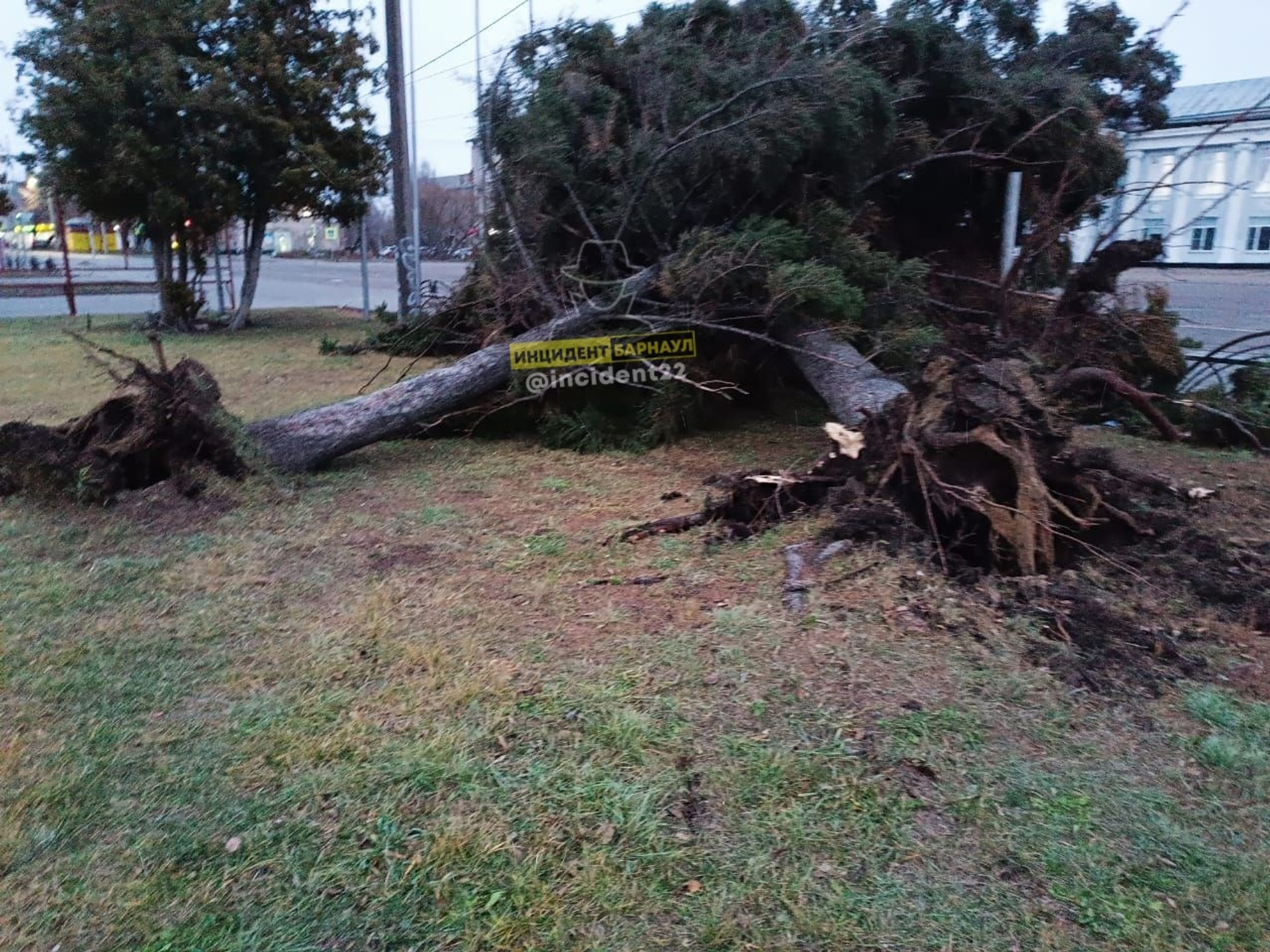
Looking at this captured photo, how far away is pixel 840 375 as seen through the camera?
6988mm

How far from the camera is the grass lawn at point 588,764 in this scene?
2531 millimetres

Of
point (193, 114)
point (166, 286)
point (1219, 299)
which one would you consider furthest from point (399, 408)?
point (1219, 299)

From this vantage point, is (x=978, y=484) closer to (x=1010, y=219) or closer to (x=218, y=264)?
(x=1010, y=219)

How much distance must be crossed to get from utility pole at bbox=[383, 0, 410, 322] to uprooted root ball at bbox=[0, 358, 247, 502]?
886 centimetres

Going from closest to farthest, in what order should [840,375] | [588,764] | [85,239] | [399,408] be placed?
1. [588,764]
2. [840,375]
3. [399,408]
4. [85,239]

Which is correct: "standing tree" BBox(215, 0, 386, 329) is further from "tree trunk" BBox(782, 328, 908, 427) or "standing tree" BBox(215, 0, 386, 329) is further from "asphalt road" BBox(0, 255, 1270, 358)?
"tree trunk" BBox(782, 328, 908, 427)

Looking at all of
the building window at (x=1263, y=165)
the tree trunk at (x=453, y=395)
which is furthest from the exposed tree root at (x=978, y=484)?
the building window at (x=1263, y=165)

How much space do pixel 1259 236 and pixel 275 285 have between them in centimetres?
2790

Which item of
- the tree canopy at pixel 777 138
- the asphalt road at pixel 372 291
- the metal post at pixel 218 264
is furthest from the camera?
the metal post at pixel 218 264

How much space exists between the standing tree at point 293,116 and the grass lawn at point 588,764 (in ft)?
40.2

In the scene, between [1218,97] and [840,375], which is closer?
[840,375]

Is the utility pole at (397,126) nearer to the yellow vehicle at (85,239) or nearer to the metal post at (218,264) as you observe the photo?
the metal post at (218,264)

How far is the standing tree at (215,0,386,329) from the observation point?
1541cm

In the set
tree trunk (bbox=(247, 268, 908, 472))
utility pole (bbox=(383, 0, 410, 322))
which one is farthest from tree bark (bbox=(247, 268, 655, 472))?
utility pole (bbox=(383, 0, 410, 322))
